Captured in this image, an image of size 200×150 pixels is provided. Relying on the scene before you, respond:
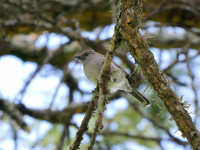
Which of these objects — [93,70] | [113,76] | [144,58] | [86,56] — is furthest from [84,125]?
[86,56]

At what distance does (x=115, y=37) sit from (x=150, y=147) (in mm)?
3985

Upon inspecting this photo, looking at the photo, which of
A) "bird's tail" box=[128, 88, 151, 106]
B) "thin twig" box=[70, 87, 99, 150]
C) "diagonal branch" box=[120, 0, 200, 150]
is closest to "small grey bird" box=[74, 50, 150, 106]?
A: "bird's tail" box=[128, 88, 151, 106]

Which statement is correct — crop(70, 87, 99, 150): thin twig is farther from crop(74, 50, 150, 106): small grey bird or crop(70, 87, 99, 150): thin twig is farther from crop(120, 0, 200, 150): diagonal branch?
crop(74, 50, 150, 106): small grey bird

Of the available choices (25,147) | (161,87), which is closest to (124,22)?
(161,87)

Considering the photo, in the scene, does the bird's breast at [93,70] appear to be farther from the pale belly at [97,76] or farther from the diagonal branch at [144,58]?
the diagonal branch at [144,58]

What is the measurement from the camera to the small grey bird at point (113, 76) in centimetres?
364

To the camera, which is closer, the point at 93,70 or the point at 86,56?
the point at 93,70

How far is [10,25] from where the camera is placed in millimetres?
5113

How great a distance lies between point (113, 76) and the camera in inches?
137

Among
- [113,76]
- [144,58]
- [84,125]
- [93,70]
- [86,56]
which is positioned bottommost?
[84,125]

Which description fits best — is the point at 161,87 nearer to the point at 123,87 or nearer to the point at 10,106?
the point at 123,87

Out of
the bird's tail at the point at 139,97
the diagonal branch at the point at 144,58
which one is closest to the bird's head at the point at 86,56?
the bird's tail at the point at 139,97

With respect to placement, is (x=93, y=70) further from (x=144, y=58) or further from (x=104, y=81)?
(x=144, y=58)

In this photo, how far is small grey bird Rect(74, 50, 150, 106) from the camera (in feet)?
12.0
